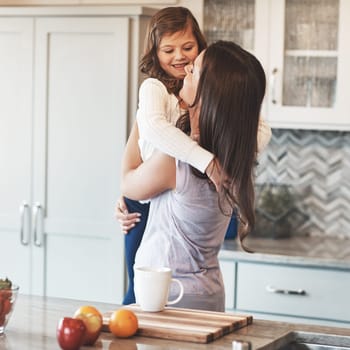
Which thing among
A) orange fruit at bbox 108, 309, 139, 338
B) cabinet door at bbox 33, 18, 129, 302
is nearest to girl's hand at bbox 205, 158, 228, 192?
orange fruit at bbox 108, 309, 139, 338

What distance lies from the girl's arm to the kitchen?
1.38 m

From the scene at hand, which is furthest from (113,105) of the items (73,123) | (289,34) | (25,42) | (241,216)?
(241,216)

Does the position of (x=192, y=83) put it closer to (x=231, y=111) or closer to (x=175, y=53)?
(x=231, y=111)

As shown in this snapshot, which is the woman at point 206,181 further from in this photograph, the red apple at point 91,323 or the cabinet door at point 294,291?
the cabinet door at point 294,291

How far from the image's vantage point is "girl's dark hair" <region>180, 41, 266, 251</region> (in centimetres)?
243

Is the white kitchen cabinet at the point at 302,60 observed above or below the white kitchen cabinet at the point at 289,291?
above

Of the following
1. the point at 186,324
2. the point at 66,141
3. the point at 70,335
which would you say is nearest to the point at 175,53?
the point at 186,324

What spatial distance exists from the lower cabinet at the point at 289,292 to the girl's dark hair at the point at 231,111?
53.5 inches

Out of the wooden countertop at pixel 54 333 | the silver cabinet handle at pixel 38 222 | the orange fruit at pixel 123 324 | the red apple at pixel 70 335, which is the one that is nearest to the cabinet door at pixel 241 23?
the silver cabinet handle at pixel 38 222

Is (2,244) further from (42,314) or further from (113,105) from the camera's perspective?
(42,314)

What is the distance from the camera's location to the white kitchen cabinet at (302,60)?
158 inches

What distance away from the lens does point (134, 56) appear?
13.2 ft

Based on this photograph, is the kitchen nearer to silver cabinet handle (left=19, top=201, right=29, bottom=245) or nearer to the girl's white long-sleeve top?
silver cabinet handle (left=19, top=201, right=29, bottom=245)

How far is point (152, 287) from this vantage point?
229 cm
